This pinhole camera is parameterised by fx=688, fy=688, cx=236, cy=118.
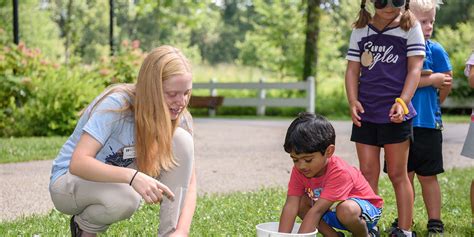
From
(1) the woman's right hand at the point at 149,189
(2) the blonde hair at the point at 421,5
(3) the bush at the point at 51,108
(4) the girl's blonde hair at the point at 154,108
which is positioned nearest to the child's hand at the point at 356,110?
(2) the blonde hair at the point at 421,5

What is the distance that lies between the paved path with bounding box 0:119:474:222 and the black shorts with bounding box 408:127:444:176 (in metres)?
Result: 2.24

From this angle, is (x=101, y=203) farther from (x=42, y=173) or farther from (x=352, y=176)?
(x=42, y=173)

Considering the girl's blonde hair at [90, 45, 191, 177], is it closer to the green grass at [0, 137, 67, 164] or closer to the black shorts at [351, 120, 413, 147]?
the black shorts at [351, 120, 413, 147]

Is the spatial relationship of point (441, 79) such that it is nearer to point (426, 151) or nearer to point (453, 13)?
point (426, 151)

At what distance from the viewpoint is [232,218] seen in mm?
4477

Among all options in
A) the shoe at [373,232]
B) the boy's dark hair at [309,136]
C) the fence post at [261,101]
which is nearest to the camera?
the boy's dark hair at [309,136]

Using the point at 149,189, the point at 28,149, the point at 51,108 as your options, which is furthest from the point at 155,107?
the point at 51,108

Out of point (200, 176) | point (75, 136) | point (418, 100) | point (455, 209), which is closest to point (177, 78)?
point (75, 136)

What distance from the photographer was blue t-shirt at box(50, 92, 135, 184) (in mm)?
3033

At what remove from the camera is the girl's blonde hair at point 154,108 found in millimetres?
3047

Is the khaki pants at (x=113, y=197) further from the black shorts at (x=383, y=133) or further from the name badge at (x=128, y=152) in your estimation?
the black shorts at (x=383, y=133)

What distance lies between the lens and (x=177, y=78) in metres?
3.07

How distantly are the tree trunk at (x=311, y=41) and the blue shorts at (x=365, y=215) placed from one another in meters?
18.6

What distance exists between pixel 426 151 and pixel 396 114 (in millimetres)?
702
